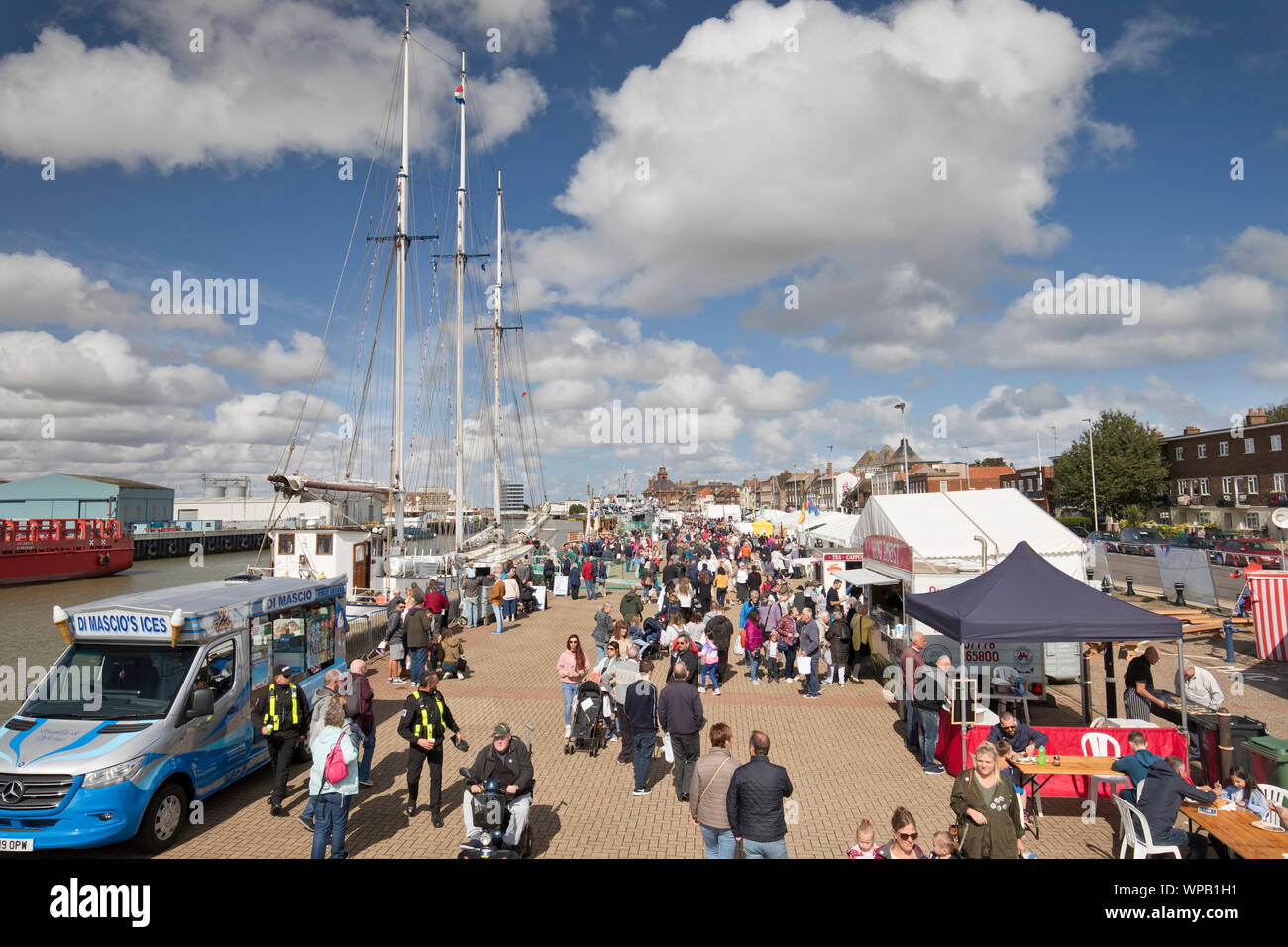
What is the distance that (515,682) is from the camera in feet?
46.3

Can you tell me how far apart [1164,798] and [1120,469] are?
64.9 m

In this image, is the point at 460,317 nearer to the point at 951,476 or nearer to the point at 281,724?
the point at 281,724

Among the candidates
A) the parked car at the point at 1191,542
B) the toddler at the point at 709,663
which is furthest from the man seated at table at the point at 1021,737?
the parked car at the point at 1191,542

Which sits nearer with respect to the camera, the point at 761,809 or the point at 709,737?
the point at 761,809

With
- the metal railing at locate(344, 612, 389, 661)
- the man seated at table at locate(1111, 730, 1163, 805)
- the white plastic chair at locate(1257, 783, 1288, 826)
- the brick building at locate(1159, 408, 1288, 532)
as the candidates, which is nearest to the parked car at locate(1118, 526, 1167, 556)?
the brick building at locate(1159, 408, 1288, 532)

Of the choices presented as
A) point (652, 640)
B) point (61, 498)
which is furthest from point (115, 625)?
point (61, 498)

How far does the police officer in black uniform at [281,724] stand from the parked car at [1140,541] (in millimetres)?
44255

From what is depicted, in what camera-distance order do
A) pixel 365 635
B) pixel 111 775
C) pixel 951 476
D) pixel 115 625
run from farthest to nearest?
pixel 951 476
pixel 365 635
pixel 115 625
pixel 111 775

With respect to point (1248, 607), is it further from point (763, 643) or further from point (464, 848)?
point (464, 848)

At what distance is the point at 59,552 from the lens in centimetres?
4853

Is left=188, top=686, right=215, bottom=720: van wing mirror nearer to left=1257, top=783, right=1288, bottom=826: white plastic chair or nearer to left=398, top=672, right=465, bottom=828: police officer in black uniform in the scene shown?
left=398, top=672, right=465, bottom=828: police officer in black uniform

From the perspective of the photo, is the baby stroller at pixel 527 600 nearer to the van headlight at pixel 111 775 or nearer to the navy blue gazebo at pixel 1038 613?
the navy blue gazebo at pixel 1038 613

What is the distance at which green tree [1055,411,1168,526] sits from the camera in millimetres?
59375
